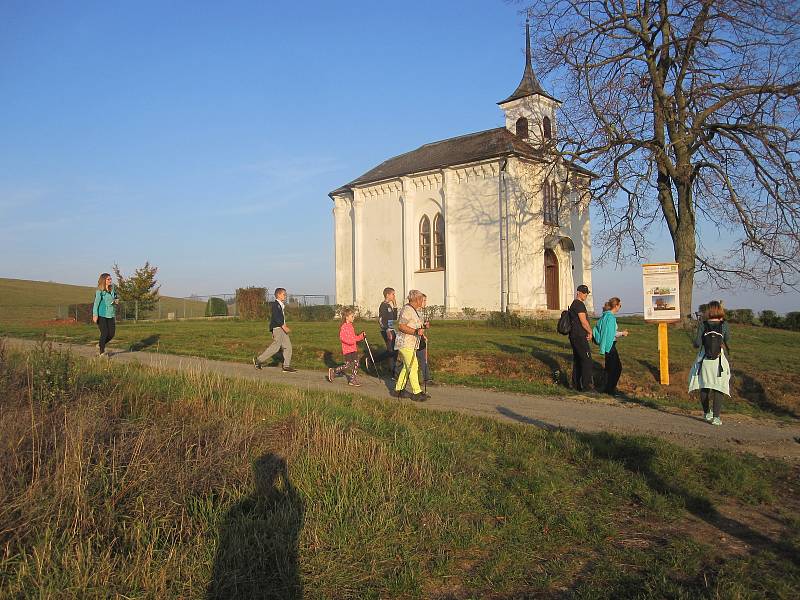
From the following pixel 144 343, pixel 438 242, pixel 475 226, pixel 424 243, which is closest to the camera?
pixel 144 343

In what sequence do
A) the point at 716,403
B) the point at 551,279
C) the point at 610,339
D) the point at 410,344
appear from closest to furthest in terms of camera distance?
the point at 716,403 → the point at 410,344 → the point at 610,339 → the point at 551,279

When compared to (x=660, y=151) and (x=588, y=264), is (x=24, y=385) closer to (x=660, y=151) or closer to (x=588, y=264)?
(x=660, y=151)

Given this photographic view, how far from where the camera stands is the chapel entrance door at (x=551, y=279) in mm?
34219

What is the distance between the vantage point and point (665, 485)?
630 centimetres

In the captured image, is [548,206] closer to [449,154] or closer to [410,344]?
[449,154]

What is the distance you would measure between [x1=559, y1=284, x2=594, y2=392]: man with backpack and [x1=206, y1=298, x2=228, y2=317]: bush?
1543 inches

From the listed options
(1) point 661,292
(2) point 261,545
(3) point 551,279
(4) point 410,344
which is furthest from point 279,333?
(3) point 551,279

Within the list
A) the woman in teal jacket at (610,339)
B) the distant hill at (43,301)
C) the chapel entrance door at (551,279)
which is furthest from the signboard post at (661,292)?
the distant hill at (43,301)

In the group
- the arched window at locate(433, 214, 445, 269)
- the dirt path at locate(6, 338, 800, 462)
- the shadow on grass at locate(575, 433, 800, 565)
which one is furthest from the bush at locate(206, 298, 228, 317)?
the shadow on grass at locate(575, 433, 800, 565)

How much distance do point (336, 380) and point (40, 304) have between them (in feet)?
189

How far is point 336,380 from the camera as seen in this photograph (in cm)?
1363

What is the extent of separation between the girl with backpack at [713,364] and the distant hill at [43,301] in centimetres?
4433

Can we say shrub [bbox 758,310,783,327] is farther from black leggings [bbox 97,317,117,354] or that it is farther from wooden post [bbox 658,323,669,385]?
black leggings [bbox 97,317,117,354]

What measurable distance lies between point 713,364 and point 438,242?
86.1 ft
